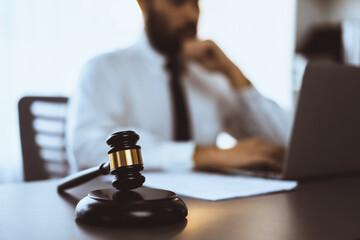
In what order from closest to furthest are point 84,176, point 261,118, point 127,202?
point 127,202 → point 84,176 → point 261,118

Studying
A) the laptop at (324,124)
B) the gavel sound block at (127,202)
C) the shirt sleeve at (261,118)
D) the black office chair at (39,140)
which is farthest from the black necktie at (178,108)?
the gavel sound block at (127,202)

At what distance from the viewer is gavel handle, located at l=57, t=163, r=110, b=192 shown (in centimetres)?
57

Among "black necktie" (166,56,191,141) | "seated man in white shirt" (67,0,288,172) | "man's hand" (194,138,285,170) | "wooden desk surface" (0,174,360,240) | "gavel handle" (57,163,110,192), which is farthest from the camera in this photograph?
"black necktie" (166,56,191,141)

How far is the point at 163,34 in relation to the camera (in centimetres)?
175

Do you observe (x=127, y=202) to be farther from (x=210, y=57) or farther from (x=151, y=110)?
(x=210, y=57)

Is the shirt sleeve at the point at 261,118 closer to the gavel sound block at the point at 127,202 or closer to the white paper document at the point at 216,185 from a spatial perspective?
the white paper document at the point at 216,185

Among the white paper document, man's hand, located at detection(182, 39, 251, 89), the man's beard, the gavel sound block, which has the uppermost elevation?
the man's beard

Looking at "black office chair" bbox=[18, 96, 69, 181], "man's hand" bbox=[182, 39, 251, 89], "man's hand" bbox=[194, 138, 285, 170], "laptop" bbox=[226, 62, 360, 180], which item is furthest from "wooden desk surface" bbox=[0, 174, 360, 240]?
"man's hand" bbox=[182, 39, 251, 89]

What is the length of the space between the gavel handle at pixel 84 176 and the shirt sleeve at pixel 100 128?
50 centimetres

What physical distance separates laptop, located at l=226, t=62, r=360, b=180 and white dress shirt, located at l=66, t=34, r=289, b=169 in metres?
0.39

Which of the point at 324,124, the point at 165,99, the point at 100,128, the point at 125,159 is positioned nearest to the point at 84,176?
the point at 125,159

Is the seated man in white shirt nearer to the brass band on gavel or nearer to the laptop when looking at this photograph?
the laptop

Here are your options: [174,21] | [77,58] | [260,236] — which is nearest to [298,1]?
[77,58]

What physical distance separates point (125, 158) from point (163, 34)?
133cm
